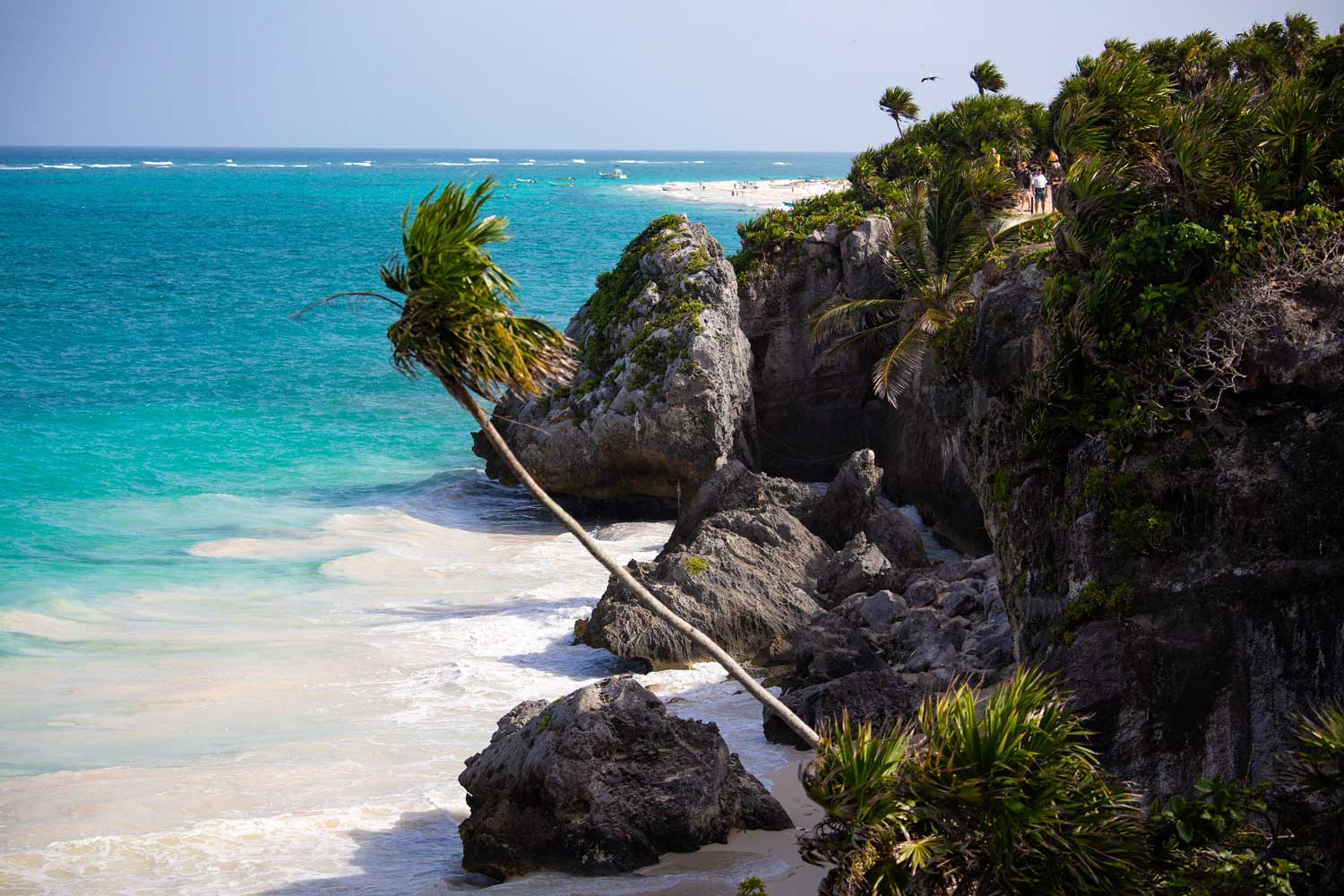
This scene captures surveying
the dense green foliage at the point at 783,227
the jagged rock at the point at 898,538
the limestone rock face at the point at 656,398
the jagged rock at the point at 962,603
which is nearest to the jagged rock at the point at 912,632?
the jagged rock at the point at 962,603

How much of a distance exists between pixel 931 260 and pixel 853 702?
1117 centimetres

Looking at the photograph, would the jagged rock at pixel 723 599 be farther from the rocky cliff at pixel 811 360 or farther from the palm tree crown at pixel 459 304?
the palm tree crown at pixel 459 304

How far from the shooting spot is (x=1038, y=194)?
32.2m

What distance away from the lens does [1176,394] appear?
10.5 m

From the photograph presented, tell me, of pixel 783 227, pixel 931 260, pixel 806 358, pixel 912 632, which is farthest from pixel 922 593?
pixel 783 227

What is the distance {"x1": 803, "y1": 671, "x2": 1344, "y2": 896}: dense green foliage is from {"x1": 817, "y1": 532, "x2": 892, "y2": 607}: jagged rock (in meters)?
10.3

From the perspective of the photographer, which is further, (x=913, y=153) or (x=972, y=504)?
(x=913, y=153)

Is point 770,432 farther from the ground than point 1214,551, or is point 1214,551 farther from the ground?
point 1214,551

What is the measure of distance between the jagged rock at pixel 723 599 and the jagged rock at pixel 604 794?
4.54 meters

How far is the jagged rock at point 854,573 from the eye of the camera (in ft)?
59.0

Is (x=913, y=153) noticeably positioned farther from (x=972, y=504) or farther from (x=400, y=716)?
(x=400, y=716)

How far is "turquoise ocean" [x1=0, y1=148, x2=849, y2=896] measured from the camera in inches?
482

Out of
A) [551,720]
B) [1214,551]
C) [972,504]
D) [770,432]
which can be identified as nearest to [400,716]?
[551,720]

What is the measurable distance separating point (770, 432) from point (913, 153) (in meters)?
11.7
